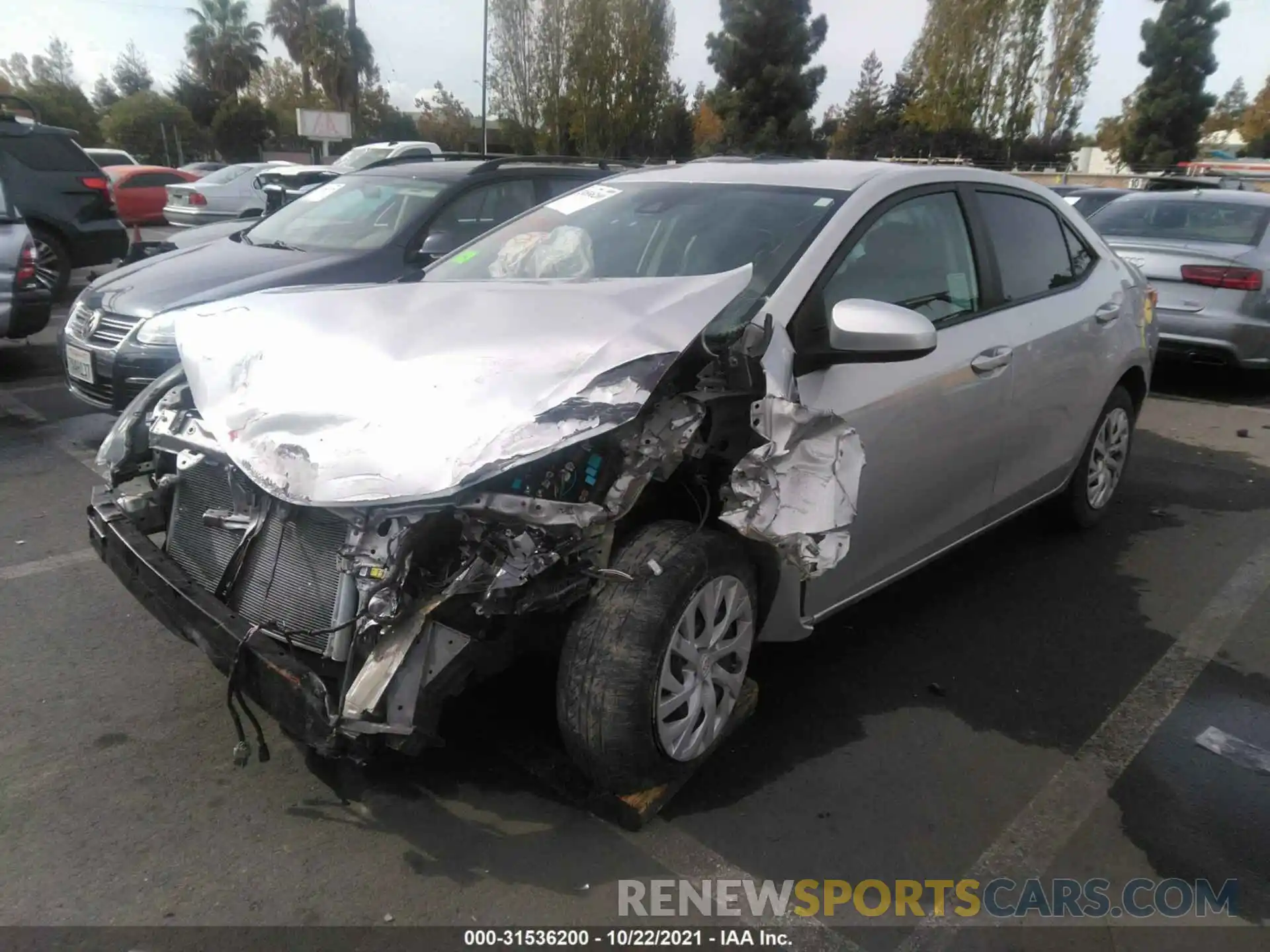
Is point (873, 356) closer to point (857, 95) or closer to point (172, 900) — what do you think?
point (172, 900)

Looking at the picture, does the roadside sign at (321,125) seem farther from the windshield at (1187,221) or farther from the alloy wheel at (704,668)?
the alloy wheel at (704,668)

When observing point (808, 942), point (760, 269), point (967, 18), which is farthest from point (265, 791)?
point (967, 18)

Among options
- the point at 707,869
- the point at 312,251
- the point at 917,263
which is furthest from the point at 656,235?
the point at 312,251

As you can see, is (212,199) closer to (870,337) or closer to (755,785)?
(870,337)

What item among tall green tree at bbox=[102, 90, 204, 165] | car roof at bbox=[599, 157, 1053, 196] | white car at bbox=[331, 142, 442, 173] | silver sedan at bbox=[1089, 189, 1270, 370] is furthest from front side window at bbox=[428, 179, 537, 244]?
tall green tree at bbox=[102, 90, 204, 165]

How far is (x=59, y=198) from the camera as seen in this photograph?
10.0m

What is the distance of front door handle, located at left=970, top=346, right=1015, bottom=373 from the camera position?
362cm

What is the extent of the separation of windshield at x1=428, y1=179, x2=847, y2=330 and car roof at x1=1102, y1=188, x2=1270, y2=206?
6877 millimetres

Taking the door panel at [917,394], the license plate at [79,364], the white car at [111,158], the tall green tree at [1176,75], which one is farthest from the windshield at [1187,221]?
the tall green tree at [1176,75]

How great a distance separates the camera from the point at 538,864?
262 cm

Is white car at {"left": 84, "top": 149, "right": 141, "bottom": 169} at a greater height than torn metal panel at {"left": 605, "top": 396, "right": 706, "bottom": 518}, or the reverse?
torn metal panel at {"left": 605, "top": 396, "right": 706, "bottom": 518}

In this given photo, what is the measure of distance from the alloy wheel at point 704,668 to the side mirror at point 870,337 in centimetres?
72

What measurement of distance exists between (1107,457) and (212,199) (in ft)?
55.3

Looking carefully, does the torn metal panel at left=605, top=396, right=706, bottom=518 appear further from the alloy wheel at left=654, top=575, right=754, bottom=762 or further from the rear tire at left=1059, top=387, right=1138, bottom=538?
the rear tire at left=1059, top=387, right=1138, bottom=538
